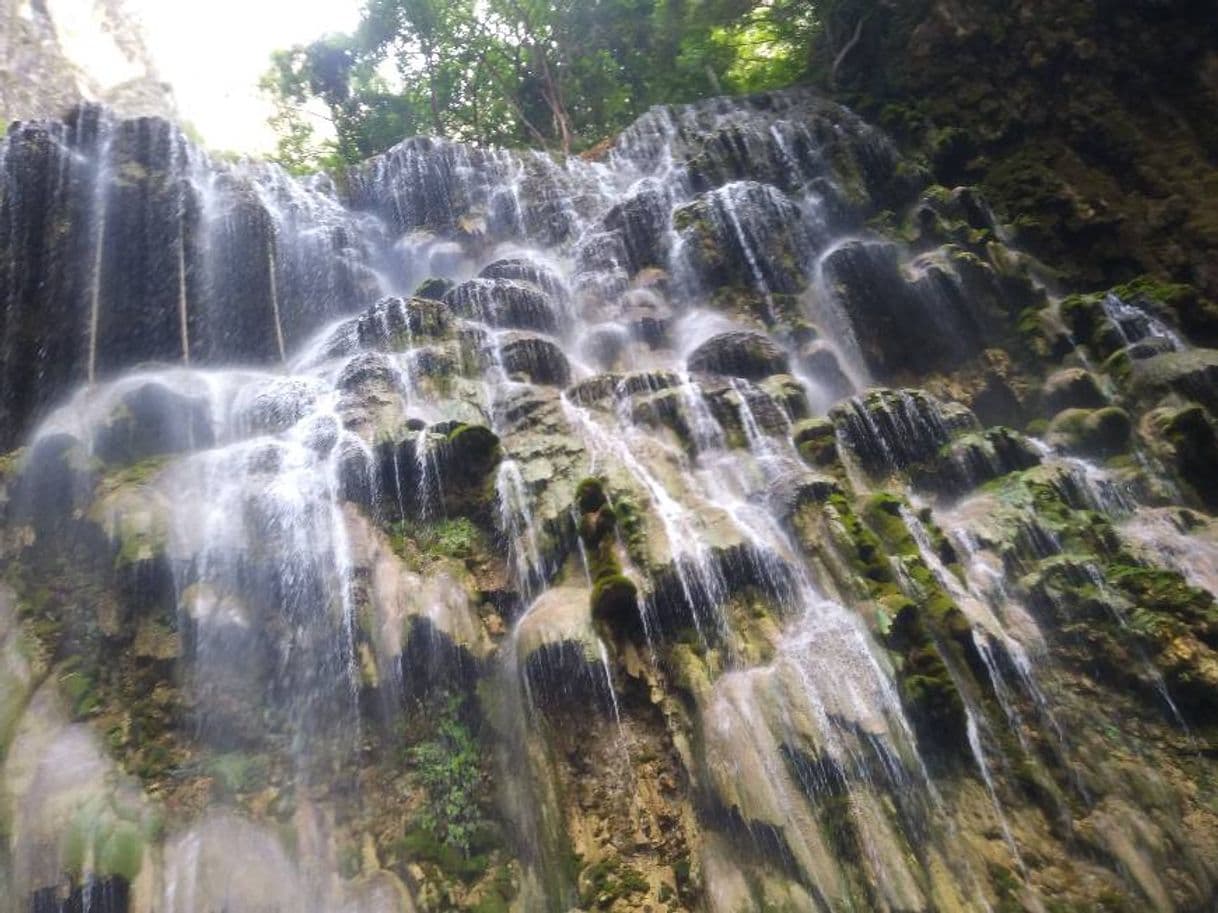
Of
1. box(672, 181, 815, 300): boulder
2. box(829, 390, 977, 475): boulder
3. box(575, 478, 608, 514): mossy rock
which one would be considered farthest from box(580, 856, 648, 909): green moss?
box(672, 181, 815, 300): boulder

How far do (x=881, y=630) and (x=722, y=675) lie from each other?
5.68ft

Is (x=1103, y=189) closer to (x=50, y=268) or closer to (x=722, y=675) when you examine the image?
(x=722, y=675)

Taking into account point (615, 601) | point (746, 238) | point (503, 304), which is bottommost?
point (615, 601)

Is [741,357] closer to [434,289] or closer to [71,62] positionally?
[434,289]

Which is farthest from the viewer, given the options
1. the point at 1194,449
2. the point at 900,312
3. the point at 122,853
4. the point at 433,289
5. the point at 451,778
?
the point at 433,289

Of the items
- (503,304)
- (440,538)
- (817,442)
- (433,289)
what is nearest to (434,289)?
(433,289)

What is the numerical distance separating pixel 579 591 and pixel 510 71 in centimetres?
2365

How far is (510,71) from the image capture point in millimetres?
25891

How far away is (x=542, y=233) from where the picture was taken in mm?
18812

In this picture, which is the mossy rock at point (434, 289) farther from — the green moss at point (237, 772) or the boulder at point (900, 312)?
the green moss at point (237, 772)

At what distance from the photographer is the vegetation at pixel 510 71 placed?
2450 centimetres

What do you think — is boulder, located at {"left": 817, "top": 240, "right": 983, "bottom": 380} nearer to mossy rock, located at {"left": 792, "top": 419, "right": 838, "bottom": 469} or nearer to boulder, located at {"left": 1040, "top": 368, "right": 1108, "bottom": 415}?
boulder, located at {"left": 1040, "top": 368, "right": 1108, "bottom": 415}

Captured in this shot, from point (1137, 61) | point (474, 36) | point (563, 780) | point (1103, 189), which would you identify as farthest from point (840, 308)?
point (474, 36)

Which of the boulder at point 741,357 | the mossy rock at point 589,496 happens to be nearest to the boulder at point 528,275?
the boulder at point 741,357
